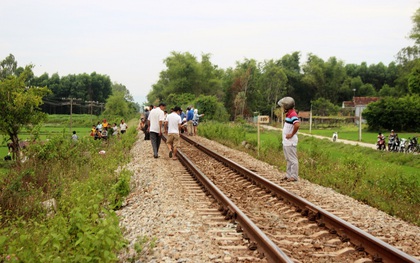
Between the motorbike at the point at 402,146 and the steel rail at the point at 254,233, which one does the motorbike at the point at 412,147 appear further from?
the steel rail at the point at 254,233

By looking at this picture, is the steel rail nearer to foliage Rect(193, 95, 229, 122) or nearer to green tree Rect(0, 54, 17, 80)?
foliage Rect(193, 95, 229, 122)

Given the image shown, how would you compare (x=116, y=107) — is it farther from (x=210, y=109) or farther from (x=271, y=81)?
(x=210, y=109)

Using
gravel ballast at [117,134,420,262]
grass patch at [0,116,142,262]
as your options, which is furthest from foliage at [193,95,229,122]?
gravel ballast at [117,134,420,262]

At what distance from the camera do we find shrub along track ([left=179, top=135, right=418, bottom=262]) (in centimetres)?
555

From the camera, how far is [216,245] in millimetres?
5965

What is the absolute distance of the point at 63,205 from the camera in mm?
8758

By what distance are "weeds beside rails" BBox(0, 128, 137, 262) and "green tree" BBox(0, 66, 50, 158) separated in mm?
3396

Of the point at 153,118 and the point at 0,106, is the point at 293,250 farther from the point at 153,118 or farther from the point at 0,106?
the point at 0,106

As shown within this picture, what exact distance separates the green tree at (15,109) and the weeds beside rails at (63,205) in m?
3.40

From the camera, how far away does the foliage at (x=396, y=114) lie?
5028 centimetres

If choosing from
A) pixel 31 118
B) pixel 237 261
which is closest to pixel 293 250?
pixel 237 261

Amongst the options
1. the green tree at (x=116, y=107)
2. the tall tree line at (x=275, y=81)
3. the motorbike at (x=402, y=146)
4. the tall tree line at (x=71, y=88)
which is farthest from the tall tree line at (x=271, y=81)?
the motorbike at (x=402, y=146)

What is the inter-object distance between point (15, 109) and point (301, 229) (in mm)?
20141

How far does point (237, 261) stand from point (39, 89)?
22.6 metres
